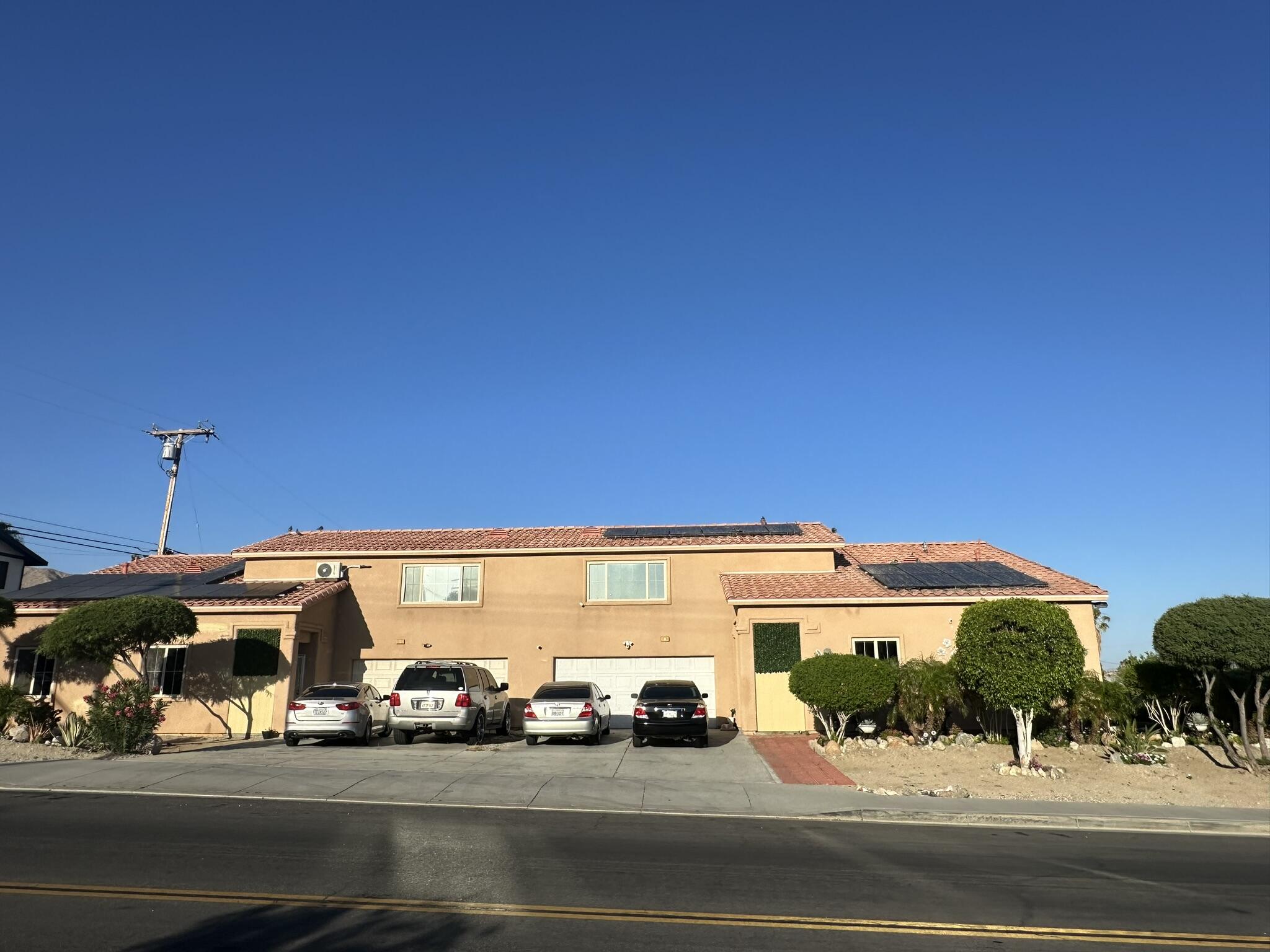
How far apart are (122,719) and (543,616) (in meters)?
11.2

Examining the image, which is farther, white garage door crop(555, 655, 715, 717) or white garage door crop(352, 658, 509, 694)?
white garage door crop(352, 658, 509, 694)

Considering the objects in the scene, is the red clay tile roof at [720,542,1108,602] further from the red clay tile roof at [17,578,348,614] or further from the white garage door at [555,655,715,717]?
the red clay tile roof at [17,578,348,614]

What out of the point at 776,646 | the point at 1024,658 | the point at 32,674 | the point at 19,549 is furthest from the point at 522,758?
the point at 19,549

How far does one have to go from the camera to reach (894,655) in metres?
22.4

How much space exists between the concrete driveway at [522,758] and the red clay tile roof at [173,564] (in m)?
10.7

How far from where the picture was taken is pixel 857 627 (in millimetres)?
22594

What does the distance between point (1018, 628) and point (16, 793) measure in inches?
683

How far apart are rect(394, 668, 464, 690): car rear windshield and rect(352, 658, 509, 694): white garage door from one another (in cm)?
629

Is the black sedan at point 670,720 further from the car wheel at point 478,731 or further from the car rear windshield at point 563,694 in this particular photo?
the car wheel at point 478,731

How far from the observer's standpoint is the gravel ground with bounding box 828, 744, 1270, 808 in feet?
45.6

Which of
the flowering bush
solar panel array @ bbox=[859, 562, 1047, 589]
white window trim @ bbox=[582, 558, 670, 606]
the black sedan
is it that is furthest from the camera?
white window trim @ bbox=[582, 558, 670, 606]

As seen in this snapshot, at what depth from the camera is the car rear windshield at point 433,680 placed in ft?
62.6

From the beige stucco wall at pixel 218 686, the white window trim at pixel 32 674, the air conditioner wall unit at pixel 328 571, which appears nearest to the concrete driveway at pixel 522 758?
the beige stucco wall at pixel 218 686

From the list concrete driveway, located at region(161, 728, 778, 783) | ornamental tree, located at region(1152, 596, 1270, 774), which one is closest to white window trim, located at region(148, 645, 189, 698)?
concrete driveway, located at region(161, 728, 778, 783)
